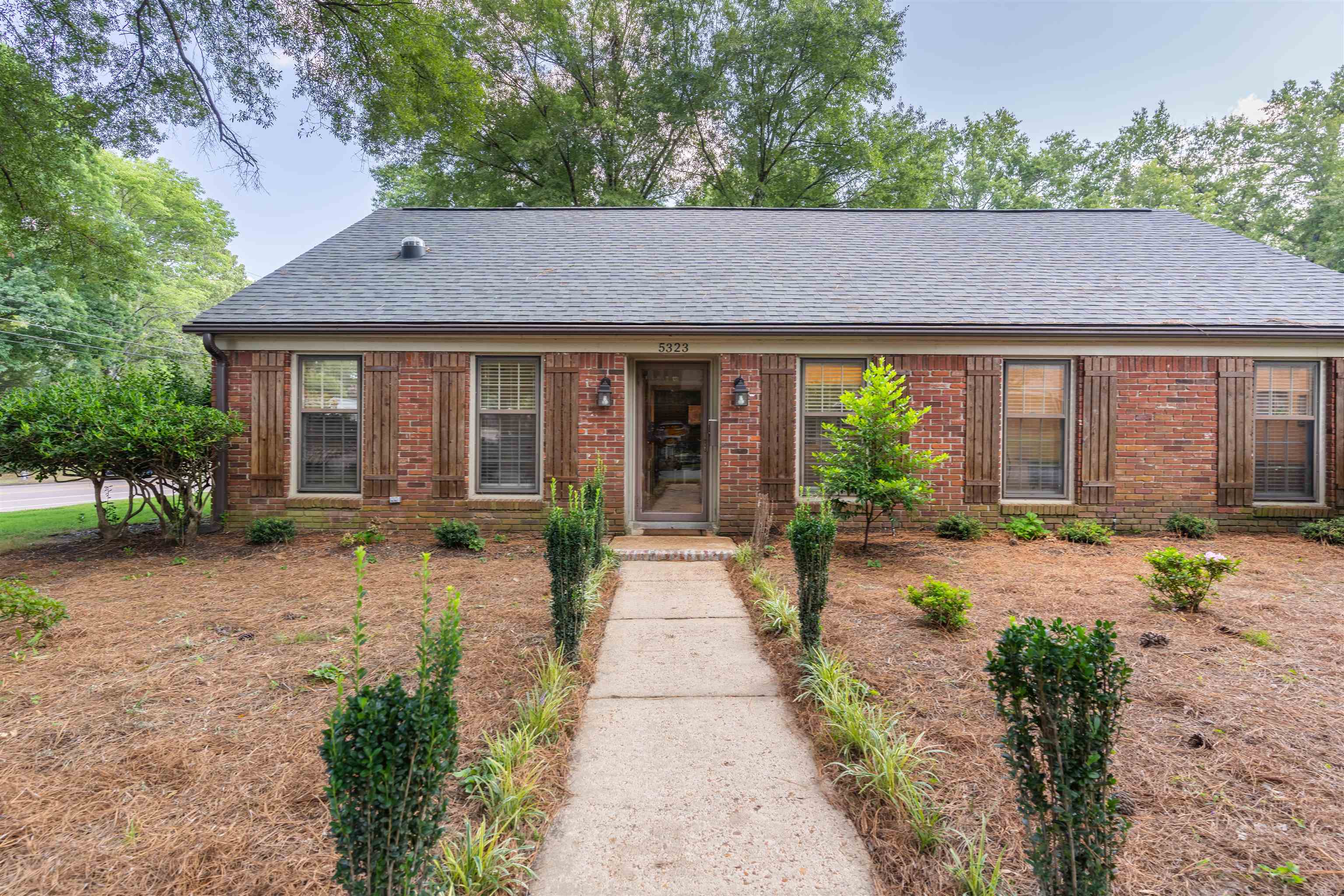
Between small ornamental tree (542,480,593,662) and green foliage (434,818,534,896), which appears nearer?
green foliage (434,818,534,896)

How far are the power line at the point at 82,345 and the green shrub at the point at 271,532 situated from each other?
866 inches

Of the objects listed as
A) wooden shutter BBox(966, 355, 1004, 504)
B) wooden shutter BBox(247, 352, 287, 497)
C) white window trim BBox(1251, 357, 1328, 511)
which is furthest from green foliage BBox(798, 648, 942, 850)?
white window trim BBox(1251, 357, 1328, 511)

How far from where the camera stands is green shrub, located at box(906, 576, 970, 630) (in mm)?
3719

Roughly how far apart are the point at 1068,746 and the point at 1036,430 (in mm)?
6904

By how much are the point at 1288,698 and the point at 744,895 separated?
3123mm

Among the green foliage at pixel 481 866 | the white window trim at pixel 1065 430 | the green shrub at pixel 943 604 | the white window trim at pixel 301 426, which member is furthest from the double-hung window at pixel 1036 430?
the white window trim at pixel 301 426

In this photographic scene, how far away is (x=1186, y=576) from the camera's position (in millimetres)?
4062

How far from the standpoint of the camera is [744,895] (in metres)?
1.72

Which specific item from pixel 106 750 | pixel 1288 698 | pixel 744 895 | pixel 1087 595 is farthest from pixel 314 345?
pixel 1288 698

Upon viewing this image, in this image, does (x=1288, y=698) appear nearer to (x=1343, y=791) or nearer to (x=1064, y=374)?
(x=1343, y=791)

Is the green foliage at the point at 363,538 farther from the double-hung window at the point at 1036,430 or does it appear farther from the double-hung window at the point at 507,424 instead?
the double-hung window at the point at 1036,430

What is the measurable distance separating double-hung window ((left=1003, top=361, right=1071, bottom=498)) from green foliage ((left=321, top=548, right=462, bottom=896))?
A: 7594 mm

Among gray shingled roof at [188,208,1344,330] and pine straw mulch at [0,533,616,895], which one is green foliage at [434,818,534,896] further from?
gray shingled roof at [188,208,1344,330]

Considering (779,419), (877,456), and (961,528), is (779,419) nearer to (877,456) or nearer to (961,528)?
(877,456)
